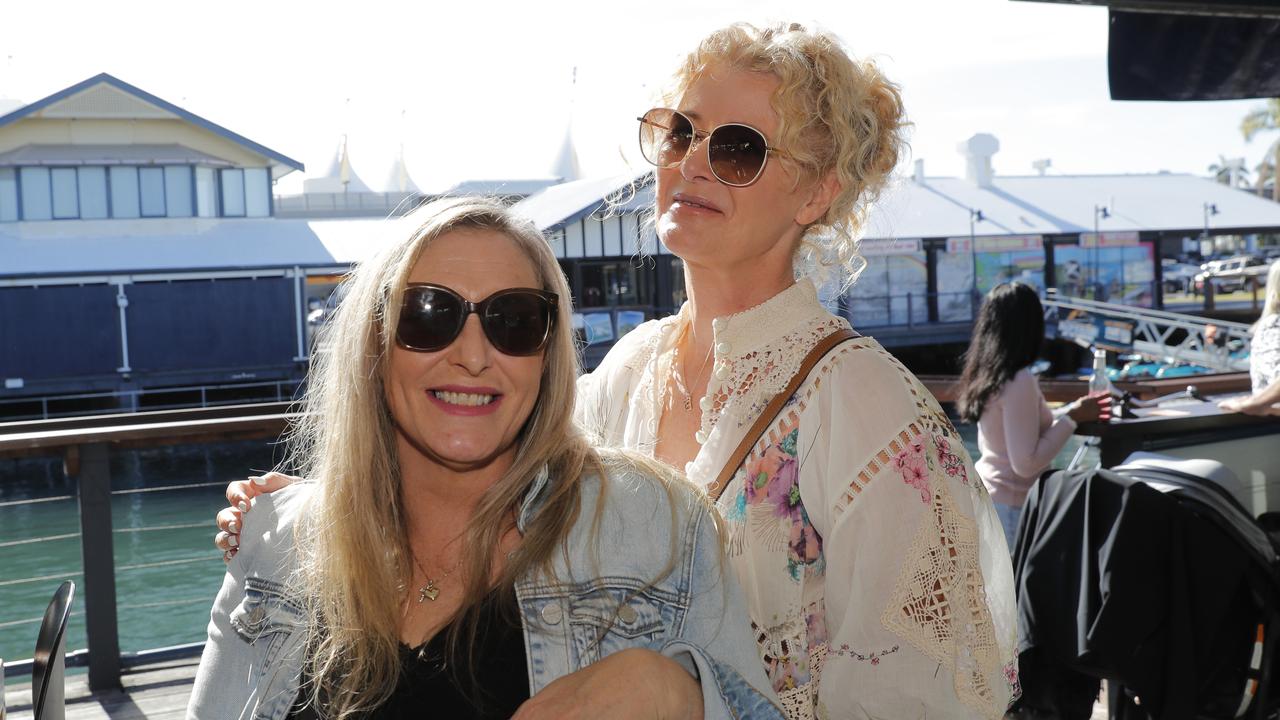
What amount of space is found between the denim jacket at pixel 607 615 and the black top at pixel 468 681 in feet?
0.06

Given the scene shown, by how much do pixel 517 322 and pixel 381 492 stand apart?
0.93 feet

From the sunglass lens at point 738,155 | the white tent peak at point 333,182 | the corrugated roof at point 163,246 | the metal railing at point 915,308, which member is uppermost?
the white tent peak at point 333,182

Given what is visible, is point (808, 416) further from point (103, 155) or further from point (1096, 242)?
point (1096, 242)

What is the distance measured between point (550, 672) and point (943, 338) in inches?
1145

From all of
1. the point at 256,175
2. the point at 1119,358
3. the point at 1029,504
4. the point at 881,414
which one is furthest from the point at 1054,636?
the point at 1119,358

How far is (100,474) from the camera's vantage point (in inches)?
138

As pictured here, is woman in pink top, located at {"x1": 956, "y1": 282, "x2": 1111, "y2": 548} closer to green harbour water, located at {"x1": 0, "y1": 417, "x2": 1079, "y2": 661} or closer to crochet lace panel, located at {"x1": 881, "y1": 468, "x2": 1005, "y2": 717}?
crochet lace panel, located at {"x1": 881, "y1": 468, "x2": 1005, "y2": 717}

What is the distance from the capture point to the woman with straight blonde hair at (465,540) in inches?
49.8

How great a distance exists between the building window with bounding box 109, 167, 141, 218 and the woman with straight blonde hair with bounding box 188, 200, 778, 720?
26120 mm

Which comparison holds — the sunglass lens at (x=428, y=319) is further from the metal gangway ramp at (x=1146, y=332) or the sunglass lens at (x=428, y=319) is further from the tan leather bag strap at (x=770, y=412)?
the metal gangway ramp at (x=1146, y=332)

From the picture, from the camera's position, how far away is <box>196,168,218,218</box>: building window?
84.3ft

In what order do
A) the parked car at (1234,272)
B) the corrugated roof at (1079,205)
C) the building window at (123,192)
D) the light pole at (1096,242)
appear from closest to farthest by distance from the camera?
the building window at (123,192) → the corrugated roof at (1079,205) → the light pole at (1096,242) → the parked car at (1234,272)

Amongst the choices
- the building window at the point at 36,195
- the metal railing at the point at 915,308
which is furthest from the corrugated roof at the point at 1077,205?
the building window at the point at 36,195

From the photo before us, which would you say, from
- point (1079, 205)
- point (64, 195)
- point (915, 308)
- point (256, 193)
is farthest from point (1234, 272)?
point (64, 195)
